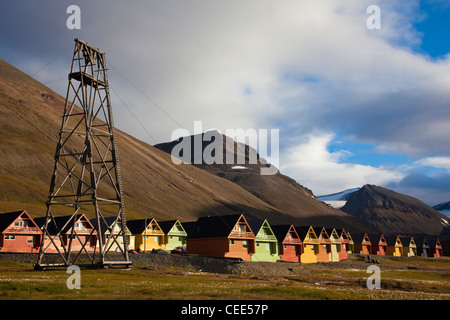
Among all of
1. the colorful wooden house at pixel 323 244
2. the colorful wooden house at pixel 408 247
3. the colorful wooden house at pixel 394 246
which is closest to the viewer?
the colorful wooden house at pixel 323 244

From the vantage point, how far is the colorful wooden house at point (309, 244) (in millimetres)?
93900

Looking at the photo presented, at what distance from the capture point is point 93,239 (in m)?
87.6

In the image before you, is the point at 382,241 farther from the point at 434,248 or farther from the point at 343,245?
the point at 343,245

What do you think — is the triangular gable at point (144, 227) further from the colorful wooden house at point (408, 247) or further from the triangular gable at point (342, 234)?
the colorful wooden house at point (408, 247)

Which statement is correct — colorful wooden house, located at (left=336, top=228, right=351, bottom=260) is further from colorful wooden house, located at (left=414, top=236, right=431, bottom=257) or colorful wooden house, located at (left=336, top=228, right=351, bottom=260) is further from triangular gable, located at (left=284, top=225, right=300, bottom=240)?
colorful wooden house, located at (left=414, top=236, right=431, bottom=257)

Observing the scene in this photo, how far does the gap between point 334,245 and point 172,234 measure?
39.2 m

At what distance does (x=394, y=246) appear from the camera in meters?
139

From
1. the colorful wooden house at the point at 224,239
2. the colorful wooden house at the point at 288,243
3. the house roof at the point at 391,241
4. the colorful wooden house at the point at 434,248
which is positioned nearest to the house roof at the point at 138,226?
the colorful wooden house at the point at 224,239

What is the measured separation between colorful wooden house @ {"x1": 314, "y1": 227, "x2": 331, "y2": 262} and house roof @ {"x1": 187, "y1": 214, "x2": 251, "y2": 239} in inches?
1175

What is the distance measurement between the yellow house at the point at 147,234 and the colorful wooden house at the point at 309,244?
31.3m
